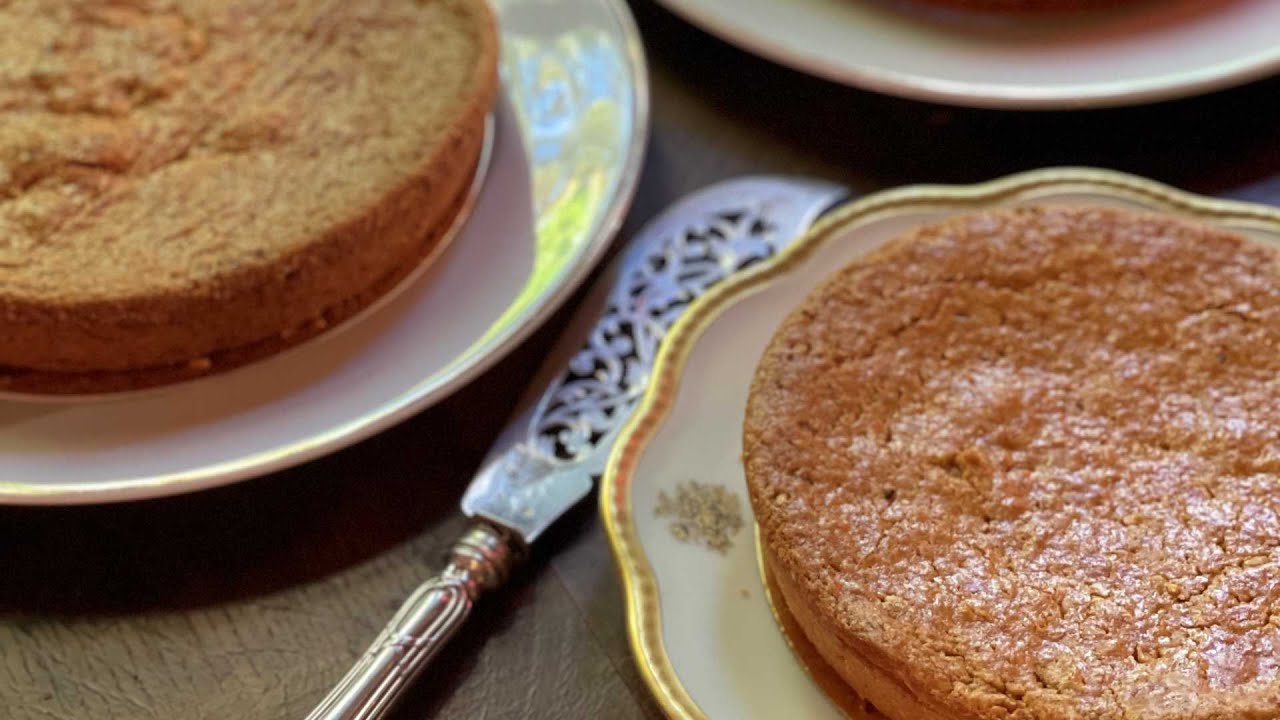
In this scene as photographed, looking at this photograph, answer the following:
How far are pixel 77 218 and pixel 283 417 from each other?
39 centimetres

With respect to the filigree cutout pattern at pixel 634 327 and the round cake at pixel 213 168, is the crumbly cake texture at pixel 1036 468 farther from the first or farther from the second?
the round cake at pixel 213 168

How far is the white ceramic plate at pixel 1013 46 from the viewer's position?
1.79 metres

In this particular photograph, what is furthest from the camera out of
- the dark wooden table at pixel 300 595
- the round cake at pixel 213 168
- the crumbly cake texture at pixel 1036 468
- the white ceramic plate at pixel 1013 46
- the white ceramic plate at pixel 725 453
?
the white ceramic plate at pixel 1013 46

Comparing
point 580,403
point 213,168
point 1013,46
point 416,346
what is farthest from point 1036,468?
point 213,168

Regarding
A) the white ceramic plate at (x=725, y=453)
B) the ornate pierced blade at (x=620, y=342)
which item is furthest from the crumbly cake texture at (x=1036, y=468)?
the ornate pierced blade at (x=620, y=342)

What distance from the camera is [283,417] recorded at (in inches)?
58.0

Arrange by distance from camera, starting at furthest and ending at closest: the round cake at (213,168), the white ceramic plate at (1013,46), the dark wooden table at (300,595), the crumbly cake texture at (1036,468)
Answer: the white ceramic plate at (1013,46), the round cake at (213,168), the dark wooden table at (300,595), the crumbly cake texture at (1036,468)

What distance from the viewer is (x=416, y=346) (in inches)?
61.2

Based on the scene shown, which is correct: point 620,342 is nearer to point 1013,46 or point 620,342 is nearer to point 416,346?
point 416,346

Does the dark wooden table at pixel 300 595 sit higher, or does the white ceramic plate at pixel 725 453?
the white ceramic plate at pixel 725 453

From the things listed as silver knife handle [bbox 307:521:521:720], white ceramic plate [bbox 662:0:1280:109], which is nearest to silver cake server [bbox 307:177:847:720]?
silver knife handle [bbox 307:521:521:720]

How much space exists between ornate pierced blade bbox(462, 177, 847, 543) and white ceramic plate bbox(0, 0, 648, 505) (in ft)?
0.26

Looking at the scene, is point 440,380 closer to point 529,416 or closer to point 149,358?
point 529,416

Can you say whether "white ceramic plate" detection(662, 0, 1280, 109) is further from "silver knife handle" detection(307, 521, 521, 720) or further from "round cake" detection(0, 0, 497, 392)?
"silver knife handle" detection(307, 521, 521, 720)
